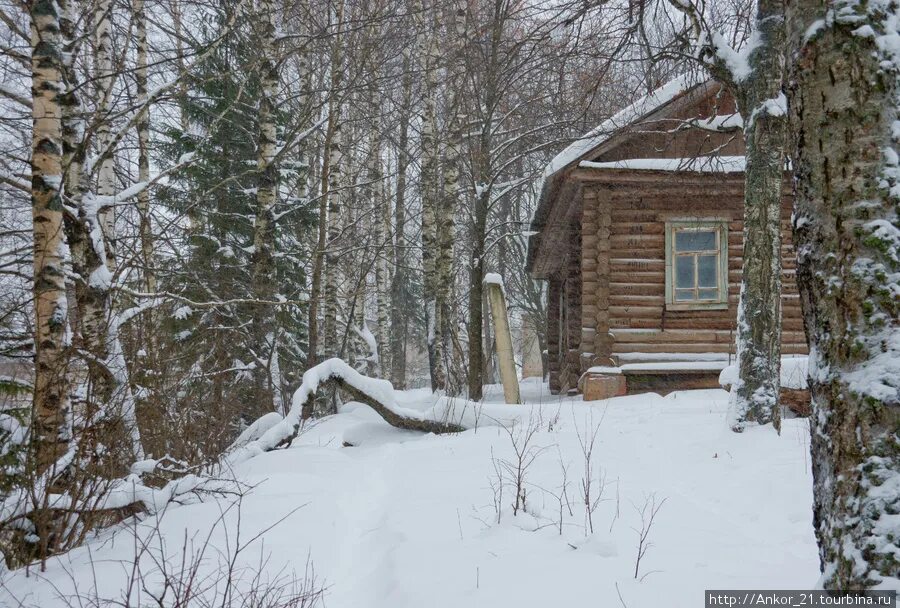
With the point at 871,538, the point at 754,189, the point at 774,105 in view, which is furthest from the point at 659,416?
the point at 871,538

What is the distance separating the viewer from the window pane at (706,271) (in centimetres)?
1125

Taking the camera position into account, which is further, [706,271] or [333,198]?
[333,198]

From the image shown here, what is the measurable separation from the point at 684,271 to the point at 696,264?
0.24 metres

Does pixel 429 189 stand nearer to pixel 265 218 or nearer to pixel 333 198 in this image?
pixel 333 198

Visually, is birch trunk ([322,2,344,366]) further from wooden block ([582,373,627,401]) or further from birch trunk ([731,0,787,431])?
birch trunk ([731,0,787,431])

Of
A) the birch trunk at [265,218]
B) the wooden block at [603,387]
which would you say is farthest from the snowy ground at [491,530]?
the wooden block at [603,387]

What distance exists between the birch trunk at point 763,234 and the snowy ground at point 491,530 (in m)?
0.39

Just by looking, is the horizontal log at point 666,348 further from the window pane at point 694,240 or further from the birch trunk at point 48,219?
the birch trunk at point 48,219

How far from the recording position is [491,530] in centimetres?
329

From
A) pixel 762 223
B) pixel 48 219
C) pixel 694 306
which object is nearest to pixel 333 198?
pixel 694 306

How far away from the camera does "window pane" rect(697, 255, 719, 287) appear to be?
36.9 ft

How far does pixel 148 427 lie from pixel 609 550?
3.75 m

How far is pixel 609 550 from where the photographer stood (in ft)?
9.43

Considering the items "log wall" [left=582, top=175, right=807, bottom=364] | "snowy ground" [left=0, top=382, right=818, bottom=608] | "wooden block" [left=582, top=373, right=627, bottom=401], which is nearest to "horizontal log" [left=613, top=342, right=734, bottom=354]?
"log wall" [left=582, top=175, right=807, bottom=364]
